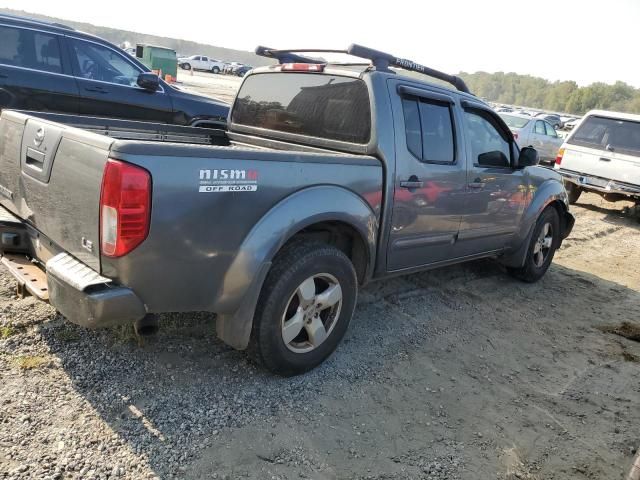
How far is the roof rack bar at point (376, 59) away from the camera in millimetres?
3777

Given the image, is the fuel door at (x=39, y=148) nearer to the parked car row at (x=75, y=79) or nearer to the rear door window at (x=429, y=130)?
the rear door window at (x=429, y=130)

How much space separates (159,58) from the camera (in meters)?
28.9

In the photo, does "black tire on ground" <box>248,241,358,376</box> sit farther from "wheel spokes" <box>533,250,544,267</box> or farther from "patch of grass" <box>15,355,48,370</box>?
"wheel spokes" <box>533,250,544,267</box>

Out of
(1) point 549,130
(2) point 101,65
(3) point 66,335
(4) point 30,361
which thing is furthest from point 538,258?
(1) point 549,130

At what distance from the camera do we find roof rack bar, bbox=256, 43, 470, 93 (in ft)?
→ 12.4

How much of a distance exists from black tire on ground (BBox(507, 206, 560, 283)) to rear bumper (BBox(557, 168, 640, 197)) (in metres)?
4.50

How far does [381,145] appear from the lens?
358 cm

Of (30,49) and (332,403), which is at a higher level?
(30,49)

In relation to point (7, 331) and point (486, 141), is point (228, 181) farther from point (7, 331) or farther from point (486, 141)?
point (486, 141)

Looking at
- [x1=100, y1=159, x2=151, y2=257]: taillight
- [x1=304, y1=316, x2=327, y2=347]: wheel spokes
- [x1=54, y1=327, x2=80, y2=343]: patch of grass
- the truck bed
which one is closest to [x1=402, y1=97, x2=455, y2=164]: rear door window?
the truck bed

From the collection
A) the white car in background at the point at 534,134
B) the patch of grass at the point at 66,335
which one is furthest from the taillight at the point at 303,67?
the white car in background at the point at 534,134

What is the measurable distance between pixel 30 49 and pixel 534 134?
1400 centimetres

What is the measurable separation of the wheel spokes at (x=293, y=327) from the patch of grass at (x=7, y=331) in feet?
5.54

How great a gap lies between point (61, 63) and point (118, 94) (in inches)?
27.5
